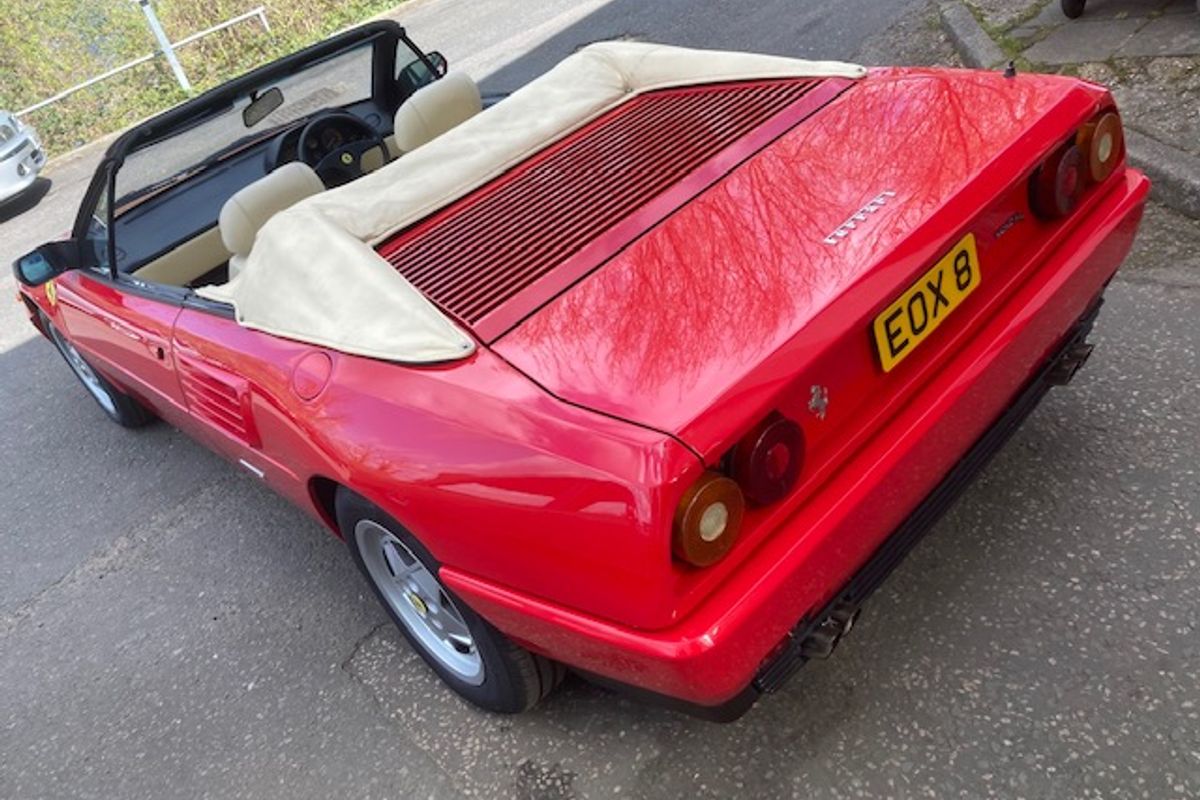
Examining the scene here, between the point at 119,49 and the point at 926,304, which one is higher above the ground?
the point at 119,49

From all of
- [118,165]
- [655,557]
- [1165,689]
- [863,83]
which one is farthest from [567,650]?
[118,165]

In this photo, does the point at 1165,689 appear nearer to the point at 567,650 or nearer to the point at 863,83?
the point at 567,650

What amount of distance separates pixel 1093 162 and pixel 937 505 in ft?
2.85

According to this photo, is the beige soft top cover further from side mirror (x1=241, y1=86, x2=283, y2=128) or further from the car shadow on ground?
the car shadow on ground

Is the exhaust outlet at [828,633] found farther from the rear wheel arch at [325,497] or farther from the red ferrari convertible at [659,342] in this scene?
the rear wheel arch at [325,497]

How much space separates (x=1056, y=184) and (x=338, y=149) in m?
2.19

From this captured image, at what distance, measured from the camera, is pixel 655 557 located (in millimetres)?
1501

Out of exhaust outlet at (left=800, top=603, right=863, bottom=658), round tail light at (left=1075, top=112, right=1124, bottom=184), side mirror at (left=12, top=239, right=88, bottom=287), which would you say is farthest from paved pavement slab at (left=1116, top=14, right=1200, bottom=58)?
side mirror at (left=12, top=239, right=88, bottom=287)

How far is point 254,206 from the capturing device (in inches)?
99.7

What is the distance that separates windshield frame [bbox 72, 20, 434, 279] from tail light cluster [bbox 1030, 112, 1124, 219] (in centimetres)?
234

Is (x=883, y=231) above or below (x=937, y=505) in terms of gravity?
above

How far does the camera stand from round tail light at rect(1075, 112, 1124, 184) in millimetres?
2084

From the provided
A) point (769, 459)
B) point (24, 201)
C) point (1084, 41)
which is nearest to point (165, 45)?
point (24, 201)

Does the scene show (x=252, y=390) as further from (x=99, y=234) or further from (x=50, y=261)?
(x=50, y=261)
